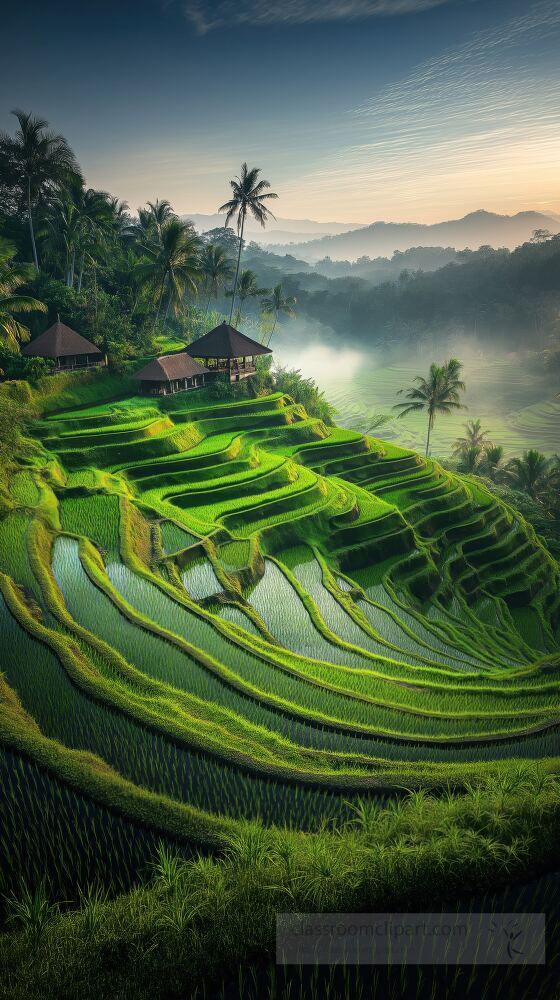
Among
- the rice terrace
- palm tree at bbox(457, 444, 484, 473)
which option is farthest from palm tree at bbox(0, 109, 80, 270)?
palm tree at bbox(457, 444, 484, 473)

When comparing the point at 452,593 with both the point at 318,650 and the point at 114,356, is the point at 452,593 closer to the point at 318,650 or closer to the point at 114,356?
the point at 318,650

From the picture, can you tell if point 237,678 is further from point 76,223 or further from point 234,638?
point 76,223

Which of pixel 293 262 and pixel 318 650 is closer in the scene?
pixel 318 650

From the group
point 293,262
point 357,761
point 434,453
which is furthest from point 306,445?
point 293,262

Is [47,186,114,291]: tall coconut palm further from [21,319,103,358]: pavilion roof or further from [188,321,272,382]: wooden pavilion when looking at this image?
[188,321,272,382]: wooden pavilion

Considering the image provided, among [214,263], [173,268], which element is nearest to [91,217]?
[173,268]

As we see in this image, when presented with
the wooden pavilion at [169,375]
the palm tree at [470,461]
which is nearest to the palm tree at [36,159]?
the wooden pavilion at [169,375]

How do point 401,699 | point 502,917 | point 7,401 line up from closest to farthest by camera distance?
point 502,917, point 401,699, point 7,401
